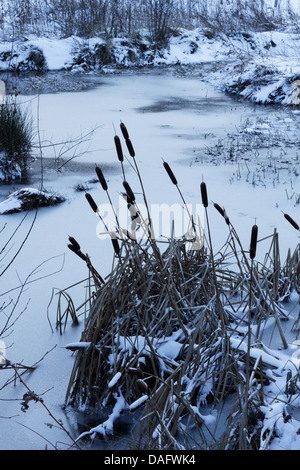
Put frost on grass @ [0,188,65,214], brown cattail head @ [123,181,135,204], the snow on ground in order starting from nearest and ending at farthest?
brown cattail head @ [123,181,135,204] < the snow on ground < frost on grass @ [0,188,65,214]

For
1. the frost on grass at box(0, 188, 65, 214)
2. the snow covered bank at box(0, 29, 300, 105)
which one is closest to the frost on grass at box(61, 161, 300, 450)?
the frost on grass at box(0, 188, 65, 214)

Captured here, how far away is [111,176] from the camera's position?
5.45m

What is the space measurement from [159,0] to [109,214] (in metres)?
12.4

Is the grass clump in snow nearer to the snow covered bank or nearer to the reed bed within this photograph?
the reed bed

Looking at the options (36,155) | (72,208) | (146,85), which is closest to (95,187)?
(72,208)

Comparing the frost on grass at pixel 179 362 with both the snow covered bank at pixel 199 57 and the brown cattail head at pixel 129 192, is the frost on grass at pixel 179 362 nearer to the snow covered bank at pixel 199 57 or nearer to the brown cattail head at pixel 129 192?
the brown cattail head at pixel 129 192

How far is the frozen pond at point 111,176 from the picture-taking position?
2.50 meters

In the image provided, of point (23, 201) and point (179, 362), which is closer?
point (179, 362)

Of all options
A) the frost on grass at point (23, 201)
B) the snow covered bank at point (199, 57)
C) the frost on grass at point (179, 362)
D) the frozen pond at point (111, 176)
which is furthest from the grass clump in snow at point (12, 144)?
the snow covered bank at point (199, 57)

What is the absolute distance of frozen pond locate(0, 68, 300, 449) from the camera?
98.4 inches

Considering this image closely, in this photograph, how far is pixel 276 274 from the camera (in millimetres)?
2779

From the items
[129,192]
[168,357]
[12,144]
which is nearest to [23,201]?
[12,144]

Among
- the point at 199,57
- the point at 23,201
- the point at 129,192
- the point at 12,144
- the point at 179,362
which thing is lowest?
the point at 179,362

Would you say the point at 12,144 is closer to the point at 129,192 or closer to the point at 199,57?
the point at 129,192
